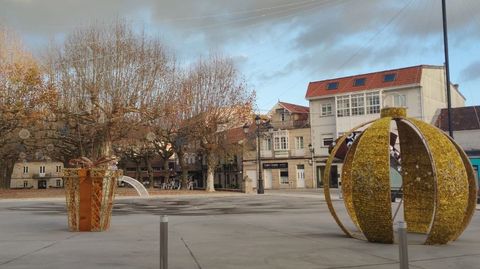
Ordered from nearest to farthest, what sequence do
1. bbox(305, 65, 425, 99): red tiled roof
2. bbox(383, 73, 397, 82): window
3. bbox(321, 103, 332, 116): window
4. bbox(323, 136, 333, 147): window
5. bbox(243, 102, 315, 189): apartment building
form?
1. bbox(305, 65, 425, 99): red tiled roof
2. bbox(383, 73, 397, 82): window
3. bbox(323, 136, 333, 147): window
4. bbox(321, 103, 332, 116): window
5. bbox(243, 102, 315, 189): apartment building

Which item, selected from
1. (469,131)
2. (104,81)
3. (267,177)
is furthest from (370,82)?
(104,81)

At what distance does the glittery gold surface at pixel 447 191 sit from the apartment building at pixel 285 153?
154ft

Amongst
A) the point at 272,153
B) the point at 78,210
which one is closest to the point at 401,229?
the point at 78,210

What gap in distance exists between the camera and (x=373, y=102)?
5397 cm

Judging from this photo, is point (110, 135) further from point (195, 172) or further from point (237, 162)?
point (195, 172)

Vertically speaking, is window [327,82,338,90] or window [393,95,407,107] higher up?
window [327,82,338,90]

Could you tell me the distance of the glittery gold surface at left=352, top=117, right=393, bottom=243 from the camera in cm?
929

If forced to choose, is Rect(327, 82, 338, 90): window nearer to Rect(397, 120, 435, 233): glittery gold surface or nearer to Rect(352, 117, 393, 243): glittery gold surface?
Rect(397, 120, 435, 233): glittery gold surface

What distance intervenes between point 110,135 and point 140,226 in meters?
24.3

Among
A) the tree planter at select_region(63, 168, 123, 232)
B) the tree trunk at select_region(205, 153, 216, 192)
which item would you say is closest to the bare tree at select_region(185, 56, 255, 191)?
the tree trunk at select_region(205, 153, 216, 192)

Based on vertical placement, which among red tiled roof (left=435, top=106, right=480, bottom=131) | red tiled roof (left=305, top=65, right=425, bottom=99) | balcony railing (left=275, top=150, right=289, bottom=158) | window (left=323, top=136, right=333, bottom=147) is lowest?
balcony railing (left=275, top=150, right=289, bottom=158)

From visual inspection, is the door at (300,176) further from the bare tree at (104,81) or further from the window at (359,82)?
the bare tree at (104,81)

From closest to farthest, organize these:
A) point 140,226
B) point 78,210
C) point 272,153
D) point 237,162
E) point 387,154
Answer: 1. point 387,154
2. point 78,210
3. point 140,226
4. point 272,153
5. point 237,162

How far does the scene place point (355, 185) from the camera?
9.57 m
